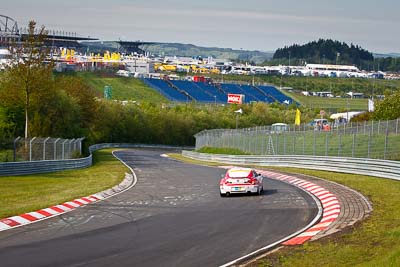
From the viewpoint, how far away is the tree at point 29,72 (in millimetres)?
52438

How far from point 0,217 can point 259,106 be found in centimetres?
11851

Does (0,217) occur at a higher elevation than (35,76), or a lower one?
lower

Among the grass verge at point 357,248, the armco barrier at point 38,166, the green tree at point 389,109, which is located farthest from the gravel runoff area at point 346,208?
the green tree at point 389,109

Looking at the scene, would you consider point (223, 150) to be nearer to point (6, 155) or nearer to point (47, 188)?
point (6, 155)

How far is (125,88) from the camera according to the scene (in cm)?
17312

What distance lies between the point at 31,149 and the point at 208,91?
147967 mm

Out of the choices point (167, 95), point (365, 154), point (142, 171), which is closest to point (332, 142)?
point (365, 154)

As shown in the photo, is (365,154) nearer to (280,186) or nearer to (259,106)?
(280,186)

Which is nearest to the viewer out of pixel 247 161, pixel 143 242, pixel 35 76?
pixel 143 242

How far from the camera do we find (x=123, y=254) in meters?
16.1

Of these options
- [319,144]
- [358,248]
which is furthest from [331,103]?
[358,248]

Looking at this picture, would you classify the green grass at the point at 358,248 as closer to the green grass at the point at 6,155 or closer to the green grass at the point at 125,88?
the green grass at the point at 6,155

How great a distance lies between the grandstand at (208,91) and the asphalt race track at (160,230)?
145 meters

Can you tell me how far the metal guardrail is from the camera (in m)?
35.0
